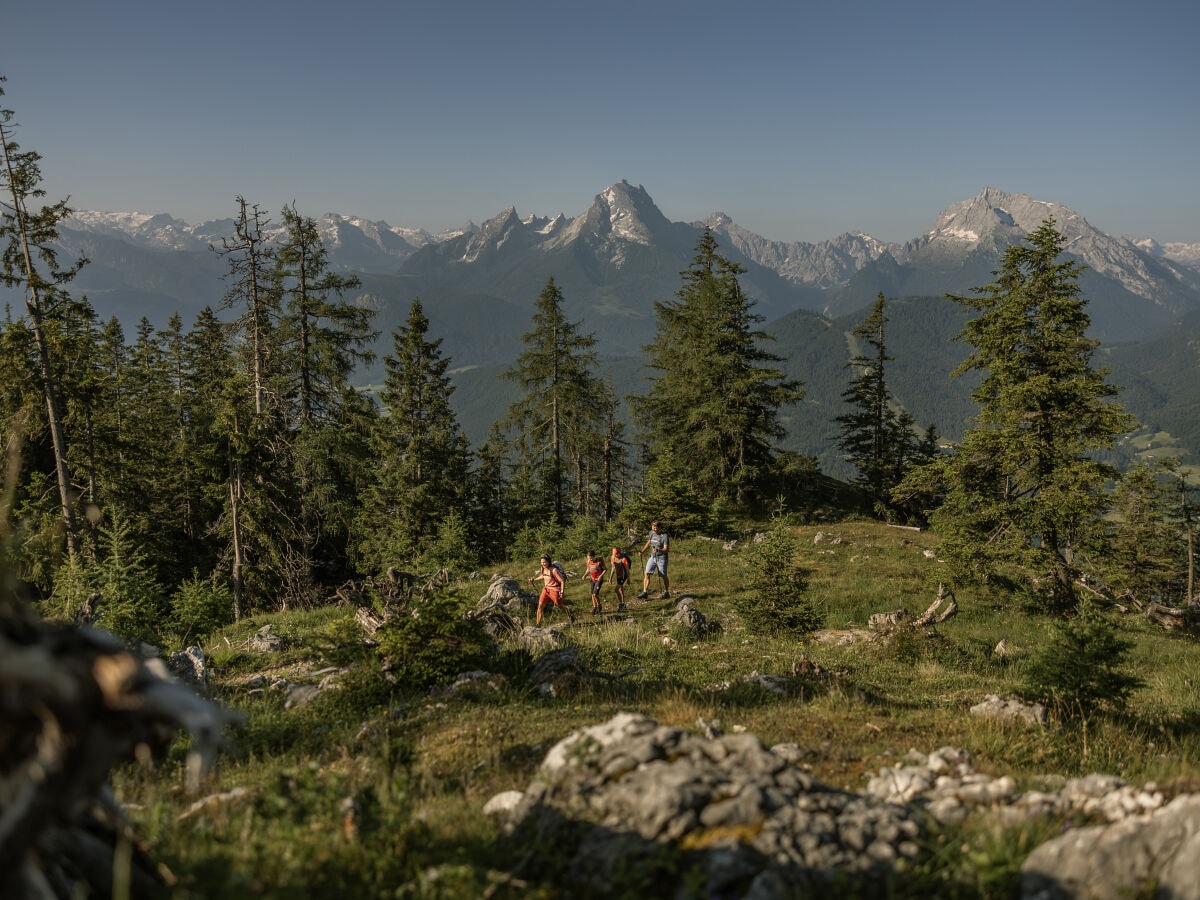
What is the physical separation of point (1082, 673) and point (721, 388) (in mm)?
28791

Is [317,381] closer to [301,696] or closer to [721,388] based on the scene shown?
[721,388]

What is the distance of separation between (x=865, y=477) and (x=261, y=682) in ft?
151

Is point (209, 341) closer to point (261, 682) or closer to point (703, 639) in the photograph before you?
point (261, 682)

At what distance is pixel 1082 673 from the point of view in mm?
7184

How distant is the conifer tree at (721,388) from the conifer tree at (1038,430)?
15.5 meters

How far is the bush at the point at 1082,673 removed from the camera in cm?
718

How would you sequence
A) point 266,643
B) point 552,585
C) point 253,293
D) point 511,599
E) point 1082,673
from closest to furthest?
1. point 1082,673
2. point 266,643
3. point 552,585
4. point 511,599
5. point 253,293

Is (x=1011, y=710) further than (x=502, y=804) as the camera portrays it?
Yes

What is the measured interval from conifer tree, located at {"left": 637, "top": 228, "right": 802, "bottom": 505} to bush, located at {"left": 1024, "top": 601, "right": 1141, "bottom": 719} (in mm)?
26856

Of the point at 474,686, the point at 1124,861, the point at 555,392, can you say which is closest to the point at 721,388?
the point at 555,392

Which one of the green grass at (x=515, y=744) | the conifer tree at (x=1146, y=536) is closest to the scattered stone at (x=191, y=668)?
the green grass at (x=515, y=744)

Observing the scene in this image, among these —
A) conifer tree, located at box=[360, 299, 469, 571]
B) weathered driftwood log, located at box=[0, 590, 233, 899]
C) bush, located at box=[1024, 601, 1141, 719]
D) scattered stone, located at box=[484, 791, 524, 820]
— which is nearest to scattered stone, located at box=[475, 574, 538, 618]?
bush, located at box=[1024, 601, 1141, 719]

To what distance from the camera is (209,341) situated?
122 feet

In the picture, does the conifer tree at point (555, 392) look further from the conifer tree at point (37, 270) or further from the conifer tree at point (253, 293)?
the conifer tree at point (37, 270)
